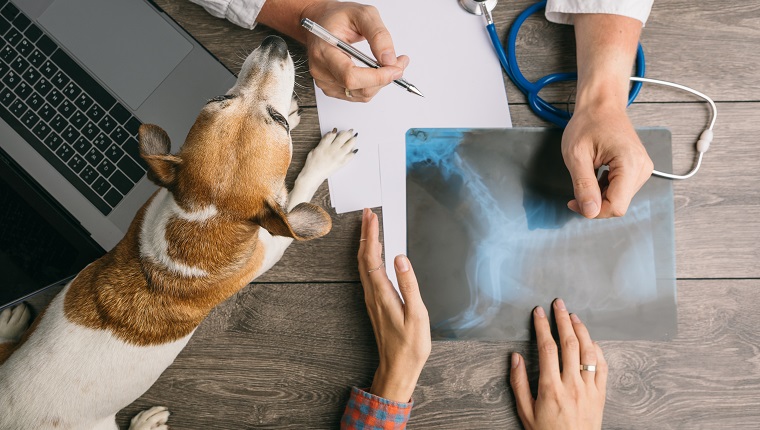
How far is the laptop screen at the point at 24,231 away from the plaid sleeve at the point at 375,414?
75cm

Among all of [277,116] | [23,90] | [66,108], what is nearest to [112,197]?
[66,108]

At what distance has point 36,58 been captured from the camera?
131 cm

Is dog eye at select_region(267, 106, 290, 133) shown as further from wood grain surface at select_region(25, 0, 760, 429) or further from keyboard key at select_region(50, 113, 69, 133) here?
keyboard key at select_region(50, 113, 69, 133)

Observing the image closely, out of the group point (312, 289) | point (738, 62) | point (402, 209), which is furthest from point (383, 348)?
point (738, 62)

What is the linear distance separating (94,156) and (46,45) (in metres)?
0.30

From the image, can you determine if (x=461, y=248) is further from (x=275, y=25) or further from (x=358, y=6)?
(x=275, y=25)

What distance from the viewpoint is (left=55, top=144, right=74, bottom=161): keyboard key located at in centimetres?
129

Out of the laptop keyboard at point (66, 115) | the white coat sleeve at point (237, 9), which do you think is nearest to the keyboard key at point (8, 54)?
the laptop keyboard at point (66, 115)

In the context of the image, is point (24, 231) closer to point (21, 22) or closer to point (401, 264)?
point (21, 22)

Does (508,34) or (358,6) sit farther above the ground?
(358,6)

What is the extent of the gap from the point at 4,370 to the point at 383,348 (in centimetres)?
87

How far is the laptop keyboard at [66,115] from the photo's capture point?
1281 mm

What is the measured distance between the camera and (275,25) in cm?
133

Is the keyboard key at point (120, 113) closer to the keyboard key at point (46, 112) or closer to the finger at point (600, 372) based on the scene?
the keyboard key at point (46, 112)
